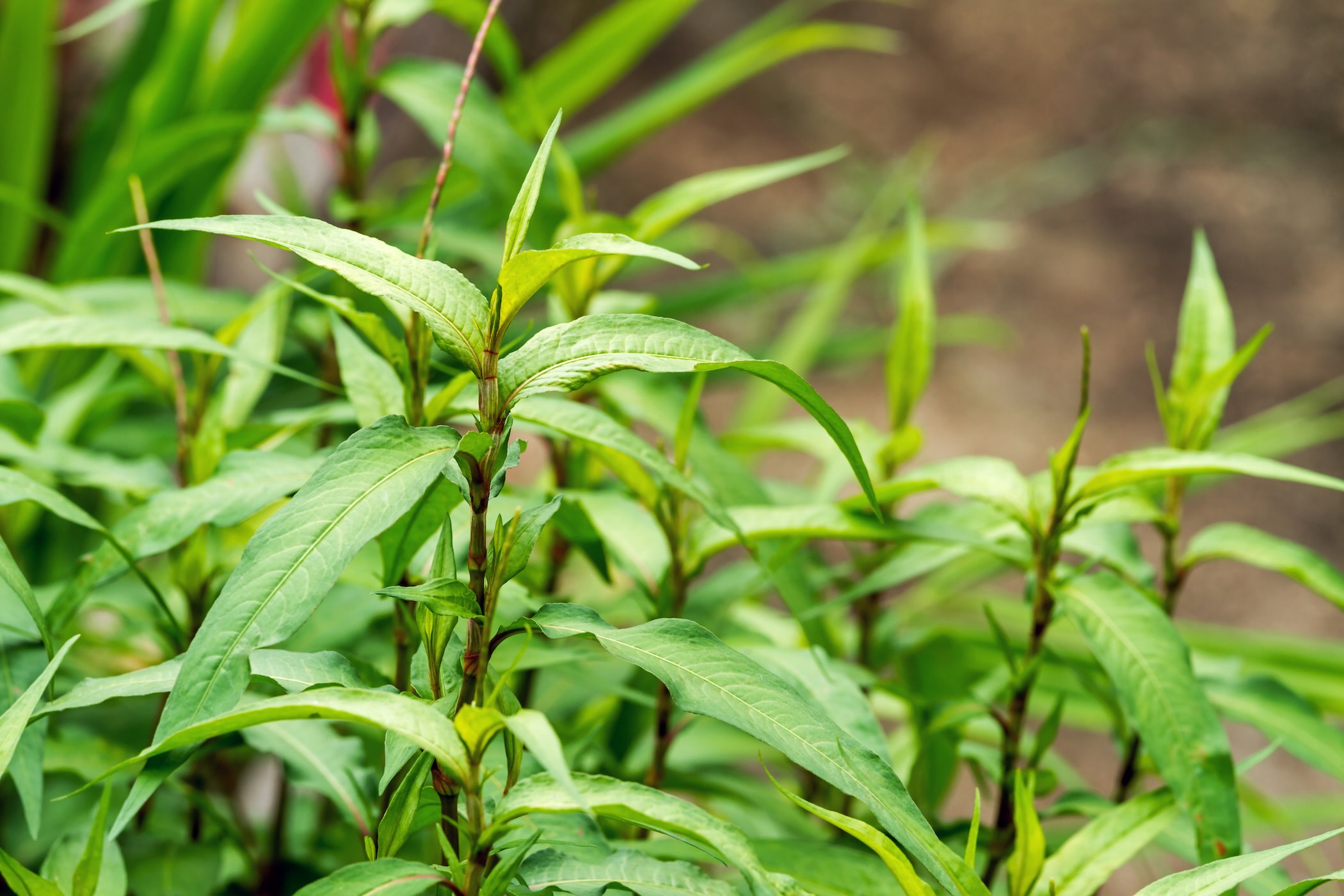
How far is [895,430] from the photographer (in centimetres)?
55

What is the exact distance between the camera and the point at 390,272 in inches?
11.5

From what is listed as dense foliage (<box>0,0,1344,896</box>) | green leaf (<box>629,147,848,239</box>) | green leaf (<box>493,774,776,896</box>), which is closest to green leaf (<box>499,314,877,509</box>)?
dense foliage (<box>0,0,1344,896</box>)

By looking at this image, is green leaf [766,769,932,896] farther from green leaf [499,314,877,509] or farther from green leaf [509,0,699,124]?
green leaf [509,0,699,124]

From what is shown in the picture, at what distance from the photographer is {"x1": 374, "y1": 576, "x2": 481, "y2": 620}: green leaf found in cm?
28

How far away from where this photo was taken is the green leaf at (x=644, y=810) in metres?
0.27

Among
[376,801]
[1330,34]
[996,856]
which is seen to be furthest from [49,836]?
[1330,34]

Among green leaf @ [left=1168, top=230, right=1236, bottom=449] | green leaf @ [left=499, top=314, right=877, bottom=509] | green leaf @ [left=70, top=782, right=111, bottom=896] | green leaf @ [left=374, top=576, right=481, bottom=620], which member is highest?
green leaf @ [left=499, top=314, right=877, bottom=509]

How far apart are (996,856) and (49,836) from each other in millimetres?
448

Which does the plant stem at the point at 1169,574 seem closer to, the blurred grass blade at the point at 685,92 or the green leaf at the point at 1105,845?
the green leaf at the point at 1105,845

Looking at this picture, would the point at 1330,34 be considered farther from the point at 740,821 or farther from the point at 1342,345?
the point at 740,821

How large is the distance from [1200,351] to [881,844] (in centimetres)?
32

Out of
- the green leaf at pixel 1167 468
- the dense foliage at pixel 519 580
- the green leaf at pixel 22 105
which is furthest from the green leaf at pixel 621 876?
the green leaf at pixel 22 105

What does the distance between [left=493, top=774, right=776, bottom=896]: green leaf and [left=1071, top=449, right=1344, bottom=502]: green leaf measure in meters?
0.22

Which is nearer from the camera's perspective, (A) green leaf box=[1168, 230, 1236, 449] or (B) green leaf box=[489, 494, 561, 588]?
(B) green leaf box=[489, 494, 561, 588]
